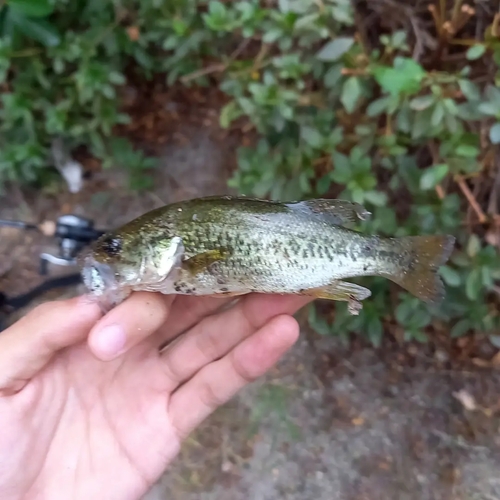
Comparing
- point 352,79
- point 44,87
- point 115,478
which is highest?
point 44,87

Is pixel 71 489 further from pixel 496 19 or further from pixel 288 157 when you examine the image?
pixel 496 19

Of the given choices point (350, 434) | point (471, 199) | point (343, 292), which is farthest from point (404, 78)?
point (350, 434)

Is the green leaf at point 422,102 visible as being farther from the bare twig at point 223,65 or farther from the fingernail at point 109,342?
the fingernail at point 109,342

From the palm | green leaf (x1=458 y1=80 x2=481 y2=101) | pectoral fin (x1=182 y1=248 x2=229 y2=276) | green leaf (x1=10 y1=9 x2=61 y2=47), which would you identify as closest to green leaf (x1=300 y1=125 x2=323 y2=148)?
green leaf (x1=458 y1=80 x2=481 y2=101)

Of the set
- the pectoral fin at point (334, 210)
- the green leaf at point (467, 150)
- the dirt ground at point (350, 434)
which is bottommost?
the dirt ground at point (350, 434)

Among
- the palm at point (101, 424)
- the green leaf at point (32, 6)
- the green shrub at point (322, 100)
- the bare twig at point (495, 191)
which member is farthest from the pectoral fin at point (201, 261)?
the green leaf at point (32, 6)

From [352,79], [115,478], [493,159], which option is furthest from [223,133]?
[115,478]
